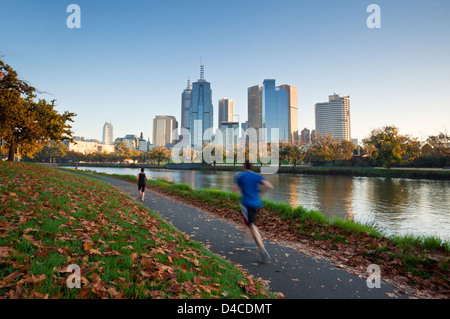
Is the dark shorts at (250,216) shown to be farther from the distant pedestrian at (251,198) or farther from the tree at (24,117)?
the tree at (24,117)

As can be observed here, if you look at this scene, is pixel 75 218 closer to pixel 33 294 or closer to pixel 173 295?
pixel 33 294

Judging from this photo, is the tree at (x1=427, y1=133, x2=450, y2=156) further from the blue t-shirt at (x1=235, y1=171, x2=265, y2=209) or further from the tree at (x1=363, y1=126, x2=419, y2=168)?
the blue t-shirt at (x1=235, y1=171, x2=265, y2=209)

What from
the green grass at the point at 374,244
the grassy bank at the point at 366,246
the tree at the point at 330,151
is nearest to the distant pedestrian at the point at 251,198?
the grassy bank at the point at 366,246

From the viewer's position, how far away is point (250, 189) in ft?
19.2

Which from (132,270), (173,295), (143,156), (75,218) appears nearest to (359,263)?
(173,295)

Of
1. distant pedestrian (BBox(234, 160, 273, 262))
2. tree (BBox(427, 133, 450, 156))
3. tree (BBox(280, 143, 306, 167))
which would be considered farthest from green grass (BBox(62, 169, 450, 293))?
tree (BBox(280, 143, 306, 167))

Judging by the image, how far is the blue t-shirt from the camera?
580cm

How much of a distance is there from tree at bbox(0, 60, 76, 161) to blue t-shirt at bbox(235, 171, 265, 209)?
22.7 meters

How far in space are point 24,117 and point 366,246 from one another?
29115mm

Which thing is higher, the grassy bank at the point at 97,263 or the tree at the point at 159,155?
the tree at the point at 159,155

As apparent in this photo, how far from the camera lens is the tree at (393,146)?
55.8 meters

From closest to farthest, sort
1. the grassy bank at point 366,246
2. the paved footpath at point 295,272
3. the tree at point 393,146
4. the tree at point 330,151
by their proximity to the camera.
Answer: the paved footpath at point 295,272, the grassy bank at point 366,246, the tree at point 393,146, the tree at point 330,151

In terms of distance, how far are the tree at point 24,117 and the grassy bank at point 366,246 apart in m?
23.2
